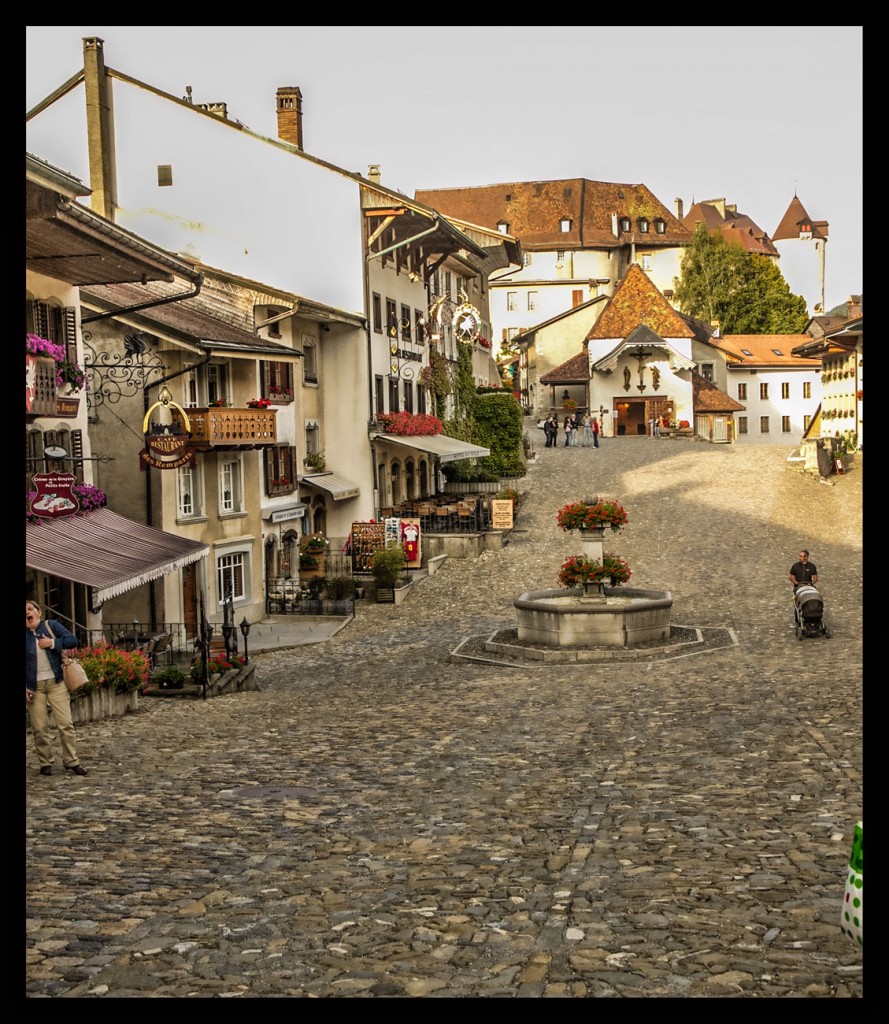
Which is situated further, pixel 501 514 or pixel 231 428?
pixel 501 514

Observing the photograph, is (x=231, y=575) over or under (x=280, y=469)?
under

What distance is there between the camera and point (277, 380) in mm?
36812

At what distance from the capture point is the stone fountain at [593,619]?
2572cm

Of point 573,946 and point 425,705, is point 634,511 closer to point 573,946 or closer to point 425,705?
point 425,705

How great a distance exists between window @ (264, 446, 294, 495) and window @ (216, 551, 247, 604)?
253 cm

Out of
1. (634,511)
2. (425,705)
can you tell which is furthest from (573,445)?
(425,705)

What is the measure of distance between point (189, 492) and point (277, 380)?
21.0 ft

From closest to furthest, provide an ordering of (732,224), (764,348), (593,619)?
(593,619)
(764,348)
(732,224)

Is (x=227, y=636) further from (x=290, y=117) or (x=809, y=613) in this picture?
(x=290, y=117)

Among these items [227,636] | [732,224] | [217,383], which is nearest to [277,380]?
[217,383]

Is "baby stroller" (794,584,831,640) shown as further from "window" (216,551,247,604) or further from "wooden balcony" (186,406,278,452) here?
"window" (216,551,247,604)

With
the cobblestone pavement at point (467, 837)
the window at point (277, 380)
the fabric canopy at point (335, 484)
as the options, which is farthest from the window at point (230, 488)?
the cobblestone pavement at point (467, 837)

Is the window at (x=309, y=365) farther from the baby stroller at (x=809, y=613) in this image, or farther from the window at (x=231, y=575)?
the baby stroller at (x=809, y=613)

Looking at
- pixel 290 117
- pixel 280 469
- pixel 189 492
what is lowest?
pixel 189 492
